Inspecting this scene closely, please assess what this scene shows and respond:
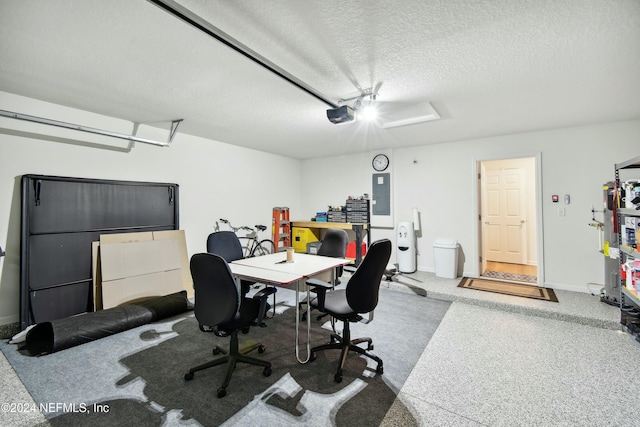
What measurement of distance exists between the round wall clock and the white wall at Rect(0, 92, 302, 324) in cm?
205

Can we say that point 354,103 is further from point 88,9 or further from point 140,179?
point 140,179

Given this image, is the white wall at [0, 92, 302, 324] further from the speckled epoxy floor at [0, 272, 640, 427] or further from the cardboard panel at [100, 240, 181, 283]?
the speckled epoxy floor at [0, 272, 640, 427]

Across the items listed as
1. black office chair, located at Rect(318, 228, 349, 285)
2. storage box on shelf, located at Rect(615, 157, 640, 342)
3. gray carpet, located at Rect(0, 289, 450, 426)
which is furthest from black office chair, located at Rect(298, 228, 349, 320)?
storage box on shelf, located at Rect(615, 157, 640, 342)

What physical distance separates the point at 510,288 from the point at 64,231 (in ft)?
19.9

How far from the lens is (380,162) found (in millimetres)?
5609

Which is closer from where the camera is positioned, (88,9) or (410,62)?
(88,9)

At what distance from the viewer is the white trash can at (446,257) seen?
4.64m

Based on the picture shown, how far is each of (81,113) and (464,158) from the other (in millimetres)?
5692

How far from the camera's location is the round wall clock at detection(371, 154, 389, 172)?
18.2 feet

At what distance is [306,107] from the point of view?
10.4ft

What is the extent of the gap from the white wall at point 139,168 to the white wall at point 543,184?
194 centimetres

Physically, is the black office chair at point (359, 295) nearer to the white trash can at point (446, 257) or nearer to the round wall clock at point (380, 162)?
the white trash can at point (446, 257)

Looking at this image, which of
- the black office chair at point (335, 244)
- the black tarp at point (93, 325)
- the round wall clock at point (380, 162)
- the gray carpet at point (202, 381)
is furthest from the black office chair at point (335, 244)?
the round wall clock at point (380, 162)

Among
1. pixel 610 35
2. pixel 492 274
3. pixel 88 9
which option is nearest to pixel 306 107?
pixel 88 9
